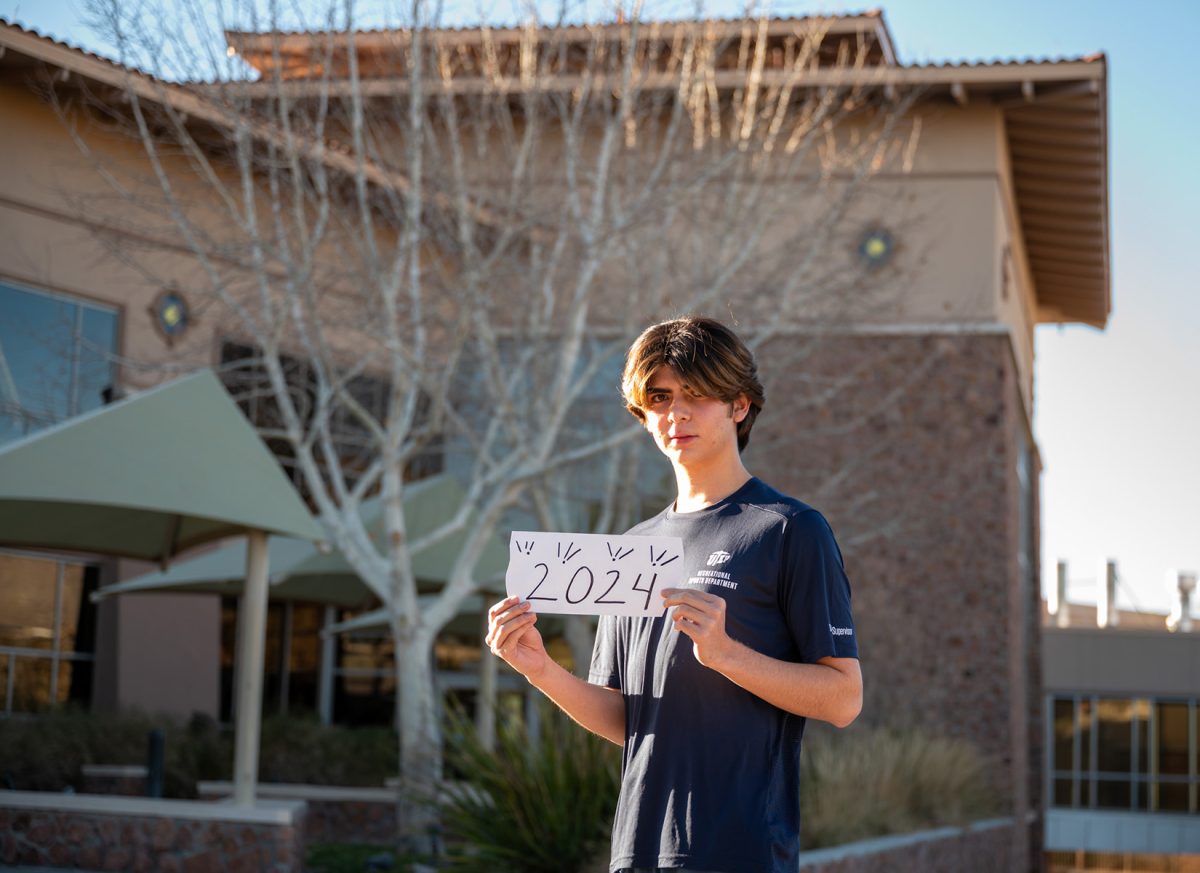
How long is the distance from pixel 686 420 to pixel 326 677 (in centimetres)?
1962

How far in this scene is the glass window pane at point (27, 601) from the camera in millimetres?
16766

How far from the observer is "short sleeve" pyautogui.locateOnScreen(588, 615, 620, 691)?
3.64m

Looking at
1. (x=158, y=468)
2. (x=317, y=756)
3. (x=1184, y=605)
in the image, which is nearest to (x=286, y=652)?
(x=317, y=756)

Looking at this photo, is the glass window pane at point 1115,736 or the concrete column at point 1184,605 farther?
the concrete column at point 1184,605

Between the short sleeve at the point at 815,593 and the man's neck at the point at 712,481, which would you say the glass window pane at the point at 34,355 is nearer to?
the man's neck at the point at 712,481

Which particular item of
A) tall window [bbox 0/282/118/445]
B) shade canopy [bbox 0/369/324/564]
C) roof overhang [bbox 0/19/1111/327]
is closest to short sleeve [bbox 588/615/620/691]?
shade canopy [bbox 0/369/324/564]

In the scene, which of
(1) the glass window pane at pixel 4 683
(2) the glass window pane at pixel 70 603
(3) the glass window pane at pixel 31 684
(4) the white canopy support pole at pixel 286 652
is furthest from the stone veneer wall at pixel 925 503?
(1) the glass window pane at pixel 4 683

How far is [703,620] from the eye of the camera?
2982 mm

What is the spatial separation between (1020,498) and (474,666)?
29.6 ft

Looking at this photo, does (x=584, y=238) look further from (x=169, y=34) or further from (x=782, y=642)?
(x=782, y=642)

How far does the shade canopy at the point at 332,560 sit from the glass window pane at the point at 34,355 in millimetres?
2333

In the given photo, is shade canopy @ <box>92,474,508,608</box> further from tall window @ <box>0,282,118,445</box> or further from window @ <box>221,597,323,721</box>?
window @ <box>221,597,323,721</box>

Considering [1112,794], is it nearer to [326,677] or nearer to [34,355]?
[326,677]

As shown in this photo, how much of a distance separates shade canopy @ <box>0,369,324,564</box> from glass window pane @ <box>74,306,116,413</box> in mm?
5608
